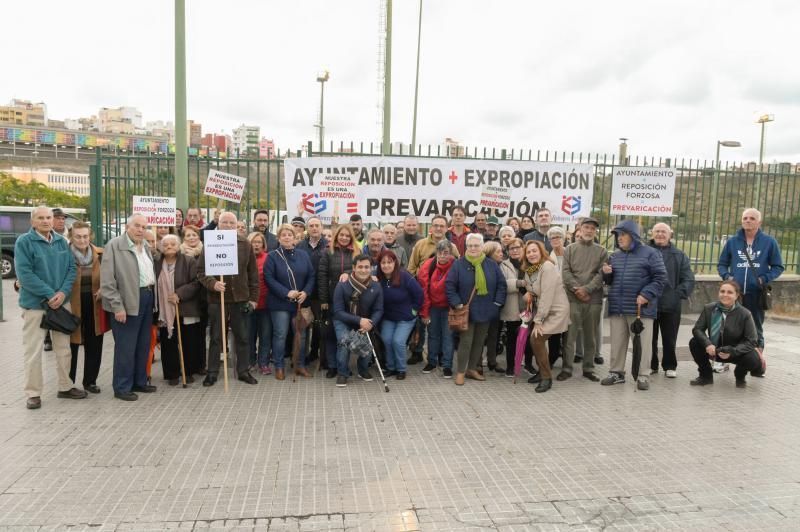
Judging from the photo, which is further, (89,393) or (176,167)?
(176,167)

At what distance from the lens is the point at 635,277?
6613mm

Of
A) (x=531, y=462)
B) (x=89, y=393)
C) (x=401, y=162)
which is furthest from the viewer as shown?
(x=401, y=162)

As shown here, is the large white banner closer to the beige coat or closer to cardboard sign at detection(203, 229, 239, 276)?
the beige coat

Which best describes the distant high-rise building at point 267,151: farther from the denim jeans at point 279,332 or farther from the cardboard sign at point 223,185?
the denim jeans at point 279,332

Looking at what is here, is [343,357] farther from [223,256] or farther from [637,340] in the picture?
[637,340]

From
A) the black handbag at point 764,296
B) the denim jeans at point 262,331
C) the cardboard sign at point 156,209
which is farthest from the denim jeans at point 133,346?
the black handbag at point 764,296

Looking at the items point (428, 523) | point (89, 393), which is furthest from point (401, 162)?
point (428, 523)

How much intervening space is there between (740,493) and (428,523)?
7.33 feet

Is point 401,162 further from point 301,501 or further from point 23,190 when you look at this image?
point 23,190

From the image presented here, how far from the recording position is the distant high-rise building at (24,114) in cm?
13800

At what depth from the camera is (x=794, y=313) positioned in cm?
1207

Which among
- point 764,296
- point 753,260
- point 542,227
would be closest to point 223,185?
point 542,227

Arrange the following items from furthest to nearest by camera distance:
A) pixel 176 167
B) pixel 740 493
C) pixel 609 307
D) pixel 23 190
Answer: pixel 23 190
pixel 176 167
pixel 609 307
pixel 740 493

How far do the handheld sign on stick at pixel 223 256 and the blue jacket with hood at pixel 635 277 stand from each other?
4.27 metres
